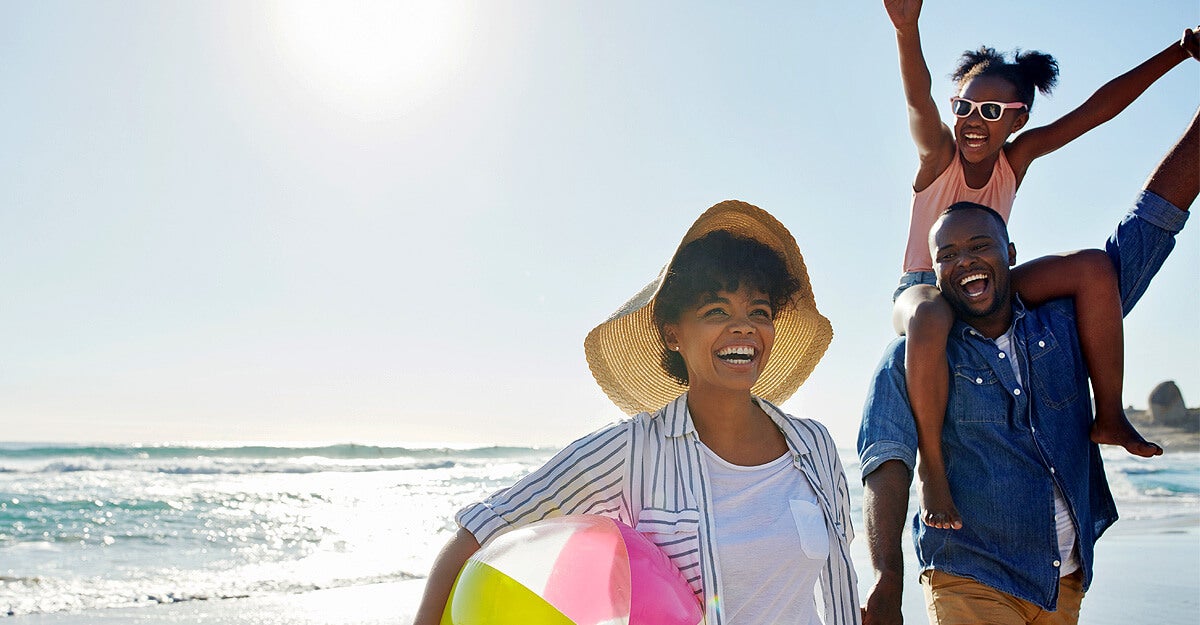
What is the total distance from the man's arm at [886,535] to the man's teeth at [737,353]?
0.52 meters

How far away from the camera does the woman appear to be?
2.26 meters

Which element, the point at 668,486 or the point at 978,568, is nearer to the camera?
the point at 668,486

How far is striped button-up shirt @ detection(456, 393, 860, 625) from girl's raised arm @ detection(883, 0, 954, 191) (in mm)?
1434

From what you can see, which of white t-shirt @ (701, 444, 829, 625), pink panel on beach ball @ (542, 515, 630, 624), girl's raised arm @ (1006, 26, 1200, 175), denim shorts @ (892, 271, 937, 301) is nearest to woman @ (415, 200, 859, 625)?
white t-shirt @ (701, 444, 829, 625)

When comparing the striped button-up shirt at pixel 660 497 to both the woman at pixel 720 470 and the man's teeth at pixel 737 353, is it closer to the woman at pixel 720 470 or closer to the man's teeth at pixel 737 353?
the woman at pixel 720 470

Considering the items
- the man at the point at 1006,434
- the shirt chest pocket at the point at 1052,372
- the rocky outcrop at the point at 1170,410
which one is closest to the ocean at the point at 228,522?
the rocky outcrop at the point at 1170,410

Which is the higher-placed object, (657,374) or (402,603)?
(657,374)

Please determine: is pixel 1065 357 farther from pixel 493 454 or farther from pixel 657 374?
pixel 493 454

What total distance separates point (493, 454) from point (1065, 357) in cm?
3379

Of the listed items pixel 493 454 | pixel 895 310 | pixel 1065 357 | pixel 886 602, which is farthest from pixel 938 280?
pixel 493 454

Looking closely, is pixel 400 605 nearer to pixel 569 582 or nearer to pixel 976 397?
pixel 976 397

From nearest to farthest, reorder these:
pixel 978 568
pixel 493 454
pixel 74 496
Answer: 1. pixel 978 568
2. pixel 74 496
3. pixel 493 454

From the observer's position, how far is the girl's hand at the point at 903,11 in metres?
3.07

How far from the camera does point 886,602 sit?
2426 millimetres
